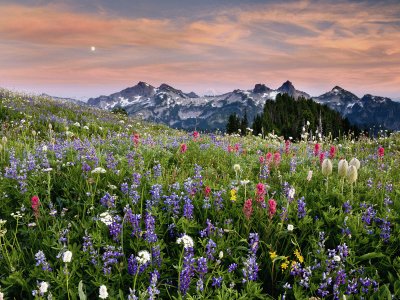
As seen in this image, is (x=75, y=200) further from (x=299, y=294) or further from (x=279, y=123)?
(x=279, y=123)

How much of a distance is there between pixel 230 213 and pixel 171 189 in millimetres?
970

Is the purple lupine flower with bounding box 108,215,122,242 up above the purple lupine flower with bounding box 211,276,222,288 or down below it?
above

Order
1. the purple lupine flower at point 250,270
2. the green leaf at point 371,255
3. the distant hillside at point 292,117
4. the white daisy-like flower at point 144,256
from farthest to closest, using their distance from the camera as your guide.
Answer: the distant hillside at point 292,117 < the green leaf at point 371,255 < the purple lupine flower at point 250,270 < the white daisy-like flower at point 144,256

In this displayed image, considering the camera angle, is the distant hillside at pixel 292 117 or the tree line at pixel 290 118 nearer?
the tree line at pixel 290 118

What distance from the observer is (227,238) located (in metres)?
4.12

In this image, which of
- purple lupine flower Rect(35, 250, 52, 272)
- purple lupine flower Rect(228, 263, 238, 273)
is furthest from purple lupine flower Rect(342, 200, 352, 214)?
purple lupine flower Rect(35, 250, 52, 272)

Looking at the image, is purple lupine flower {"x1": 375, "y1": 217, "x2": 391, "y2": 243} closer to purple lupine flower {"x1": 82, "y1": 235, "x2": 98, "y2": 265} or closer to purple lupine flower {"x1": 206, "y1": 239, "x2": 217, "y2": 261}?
purple lupine flower {"x1": 206, "y1": 239, "x2": 217, "y2": 261}

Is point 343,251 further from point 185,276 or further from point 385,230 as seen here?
point 185,276

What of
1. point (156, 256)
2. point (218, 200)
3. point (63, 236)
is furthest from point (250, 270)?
point (63, 236)

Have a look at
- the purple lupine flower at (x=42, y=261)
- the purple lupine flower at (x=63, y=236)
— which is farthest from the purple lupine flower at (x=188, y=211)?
the purple lupine flower at (x=42, y=261)

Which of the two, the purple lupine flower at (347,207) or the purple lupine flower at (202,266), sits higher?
the purple lupine flower at (347,207)

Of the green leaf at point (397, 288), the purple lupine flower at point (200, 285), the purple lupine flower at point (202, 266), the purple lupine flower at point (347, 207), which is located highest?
the purple lupine flower at point (347, 207)

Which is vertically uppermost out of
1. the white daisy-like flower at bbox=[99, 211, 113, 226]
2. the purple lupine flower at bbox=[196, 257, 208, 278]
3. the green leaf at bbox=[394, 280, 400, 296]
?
the white daisy-like flower at bbox=[99, 211, 113, 226]

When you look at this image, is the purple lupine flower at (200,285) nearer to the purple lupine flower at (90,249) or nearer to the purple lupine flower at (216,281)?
the purple lupine flower at (216,281)
